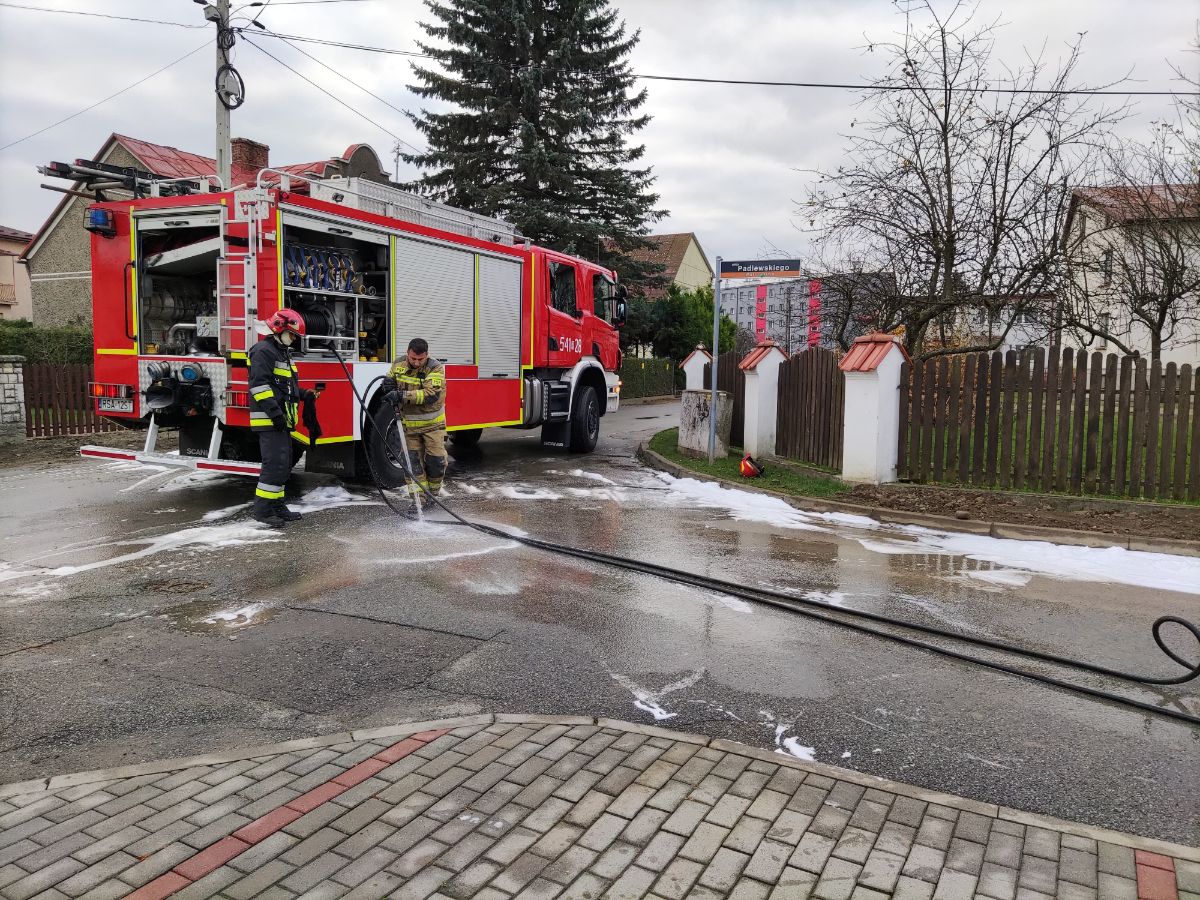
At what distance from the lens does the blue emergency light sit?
892 centimetres

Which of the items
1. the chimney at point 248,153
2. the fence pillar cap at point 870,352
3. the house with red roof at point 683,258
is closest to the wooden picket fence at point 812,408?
the fence pillar cap at point 870,352

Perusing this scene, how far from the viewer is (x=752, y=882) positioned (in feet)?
8.57

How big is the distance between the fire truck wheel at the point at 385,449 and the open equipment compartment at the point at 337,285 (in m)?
0.66

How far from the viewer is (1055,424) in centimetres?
945

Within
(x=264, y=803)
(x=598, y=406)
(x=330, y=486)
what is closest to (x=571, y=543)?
(x=330, y=486)

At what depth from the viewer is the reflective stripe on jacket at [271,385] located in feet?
25.1

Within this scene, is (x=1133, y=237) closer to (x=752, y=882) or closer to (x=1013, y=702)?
(x=1013, y=702)

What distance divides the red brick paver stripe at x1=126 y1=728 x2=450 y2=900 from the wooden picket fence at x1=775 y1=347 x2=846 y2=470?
8.72 metres

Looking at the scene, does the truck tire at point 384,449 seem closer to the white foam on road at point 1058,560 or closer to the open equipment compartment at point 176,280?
the open equipment compartment at point 176,280

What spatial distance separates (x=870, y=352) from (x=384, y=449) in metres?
5.67

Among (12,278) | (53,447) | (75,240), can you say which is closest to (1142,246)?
(53,447)

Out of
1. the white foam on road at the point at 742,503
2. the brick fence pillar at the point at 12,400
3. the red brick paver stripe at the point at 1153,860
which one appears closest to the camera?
the red brick paver stripe at the point at 1153,860

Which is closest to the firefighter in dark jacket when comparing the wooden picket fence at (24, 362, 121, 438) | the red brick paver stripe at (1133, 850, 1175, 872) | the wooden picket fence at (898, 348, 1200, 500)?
the wooden picket fence at (898, 348, 1200, 500)

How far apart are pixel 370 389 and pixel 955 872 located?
811cm
